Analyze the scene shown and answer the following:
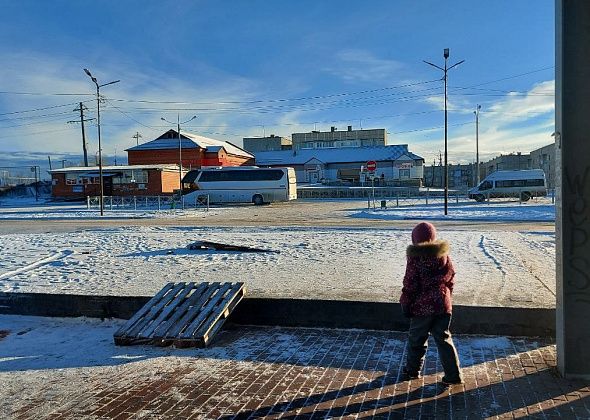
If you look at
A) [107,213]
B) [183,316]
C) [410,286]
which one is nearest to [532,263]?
[410,286]

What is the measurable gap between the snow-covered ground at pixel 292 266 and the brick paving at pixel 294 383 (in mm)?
1491

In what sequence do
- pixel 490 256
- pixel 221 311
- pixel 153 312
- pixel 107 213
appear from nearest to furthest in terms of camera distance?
pixel 221 311, pixel 153 312, pixel 490 256, pixel 107 213

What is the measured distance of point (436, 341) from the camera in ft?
15.5

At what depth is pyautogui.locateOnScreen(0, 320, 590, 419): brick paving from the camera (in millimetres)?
4117

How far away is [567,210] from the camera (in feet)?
15.2

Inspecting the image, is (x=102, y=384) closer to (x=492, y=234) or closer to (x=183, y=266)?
(x=183, y=266)

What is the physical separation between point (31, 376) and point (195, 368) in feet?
5.25

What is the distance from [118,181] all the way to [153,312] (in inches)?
1891

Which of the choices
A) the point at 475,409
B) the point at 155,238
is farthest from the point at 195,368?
the point at 155,238

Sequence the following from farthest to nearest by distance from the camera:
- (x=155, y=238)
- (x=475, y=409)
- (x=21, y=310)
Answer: (x=155, y=238)
(x=21, y=310)
(x=475, y=409)

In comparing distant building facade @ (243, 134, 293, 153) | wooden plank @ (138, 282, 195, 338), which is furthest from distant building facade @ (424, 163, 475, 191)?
wooden plank @ (138, 282, 195, 338)

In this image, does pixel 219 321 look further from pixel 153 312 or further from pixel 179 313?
pixel 153 312

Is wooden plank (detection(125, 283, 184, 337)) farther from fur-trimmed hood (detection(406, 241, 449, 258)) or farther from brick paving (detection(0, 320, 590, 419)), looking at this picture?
fur-trimmed hood (detection(406, 241, 449, 258))

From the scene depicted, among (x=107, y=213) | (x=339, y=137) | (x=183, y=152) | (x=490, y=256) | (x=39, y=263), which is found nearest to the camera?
(x=39, y=263)
